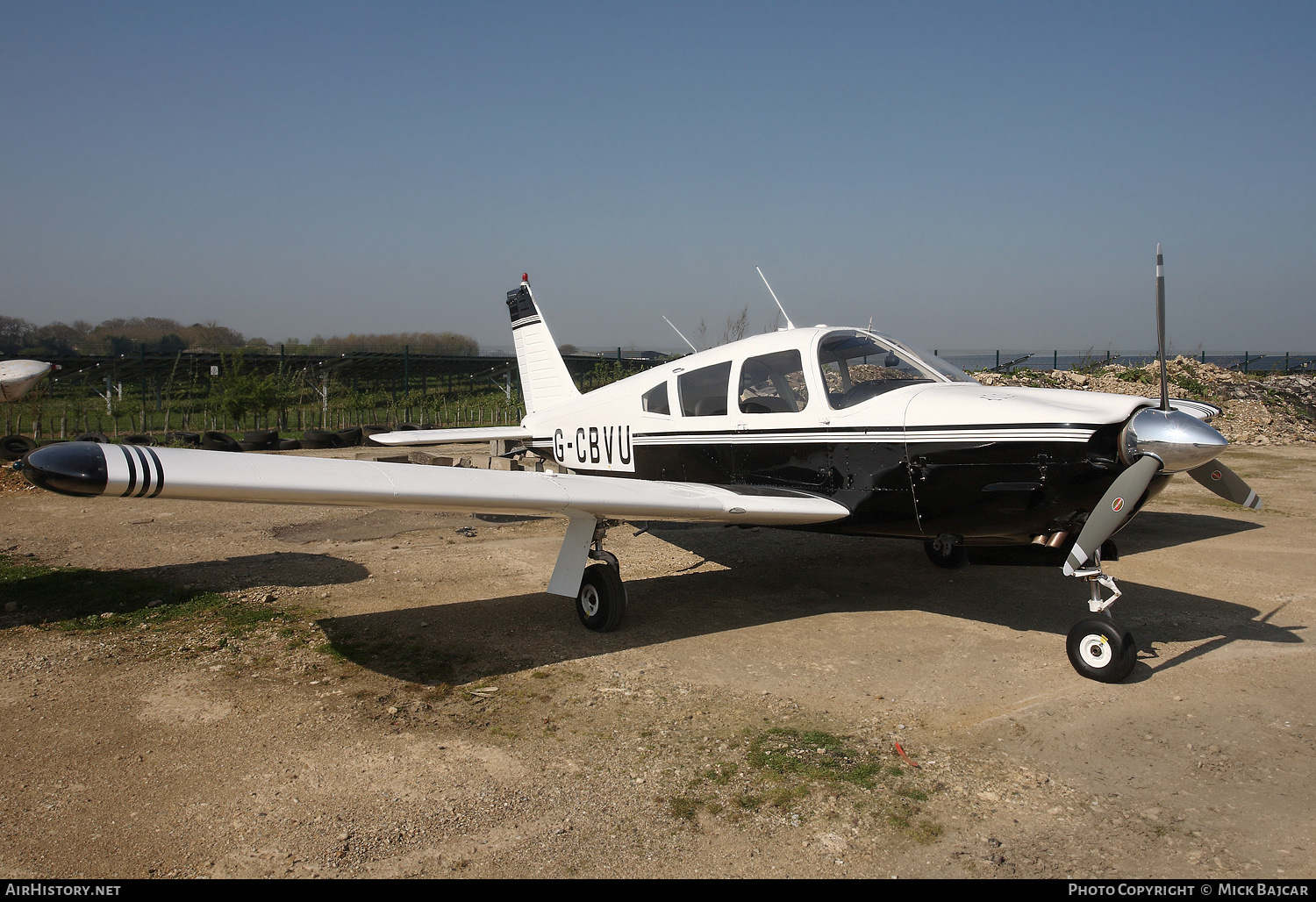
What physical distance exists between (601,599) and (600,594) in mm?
41

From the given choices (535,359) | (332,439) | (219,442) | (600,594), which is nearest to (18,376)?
(219,442)

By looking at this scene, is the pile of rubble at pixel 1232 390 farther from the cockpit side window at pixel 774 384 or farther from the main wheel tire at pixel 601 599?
the main wheel tire at pixel 601 599

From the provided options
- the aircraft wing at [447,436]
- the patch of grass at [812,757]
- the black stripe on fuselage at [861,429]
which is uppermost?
the black stripe on fuselage at [861,429]

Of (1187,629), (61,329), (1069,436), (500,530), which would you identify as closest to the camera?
(1069,436)

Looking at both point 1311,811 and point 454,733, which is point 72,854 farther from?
point 1311,811

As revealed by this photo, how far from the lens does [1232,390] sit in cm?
2030

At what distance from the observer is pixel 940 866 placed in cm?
283

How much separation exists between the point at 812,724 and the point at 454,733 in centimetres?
189

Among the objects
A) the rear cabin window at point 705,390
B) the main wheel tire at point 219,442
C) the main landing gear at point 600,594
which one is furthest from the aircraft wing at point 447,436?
the main wheel tire at point 219,442

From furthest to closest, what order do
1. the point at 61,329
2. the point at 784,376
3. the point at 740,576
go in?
the point at 61,329 < the point at 740,576 < the point at 784,376

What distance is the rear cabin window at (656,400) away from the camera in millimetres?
7016

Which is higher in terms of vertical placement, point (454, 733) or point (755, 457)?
point (755, 457)

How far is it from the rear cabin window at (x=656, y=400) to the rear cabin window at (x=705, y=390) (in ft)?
0.67

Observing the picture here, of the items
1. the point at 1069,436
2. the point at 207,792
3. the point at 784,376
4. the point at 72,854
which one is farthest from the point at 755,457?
the point at 72,854
